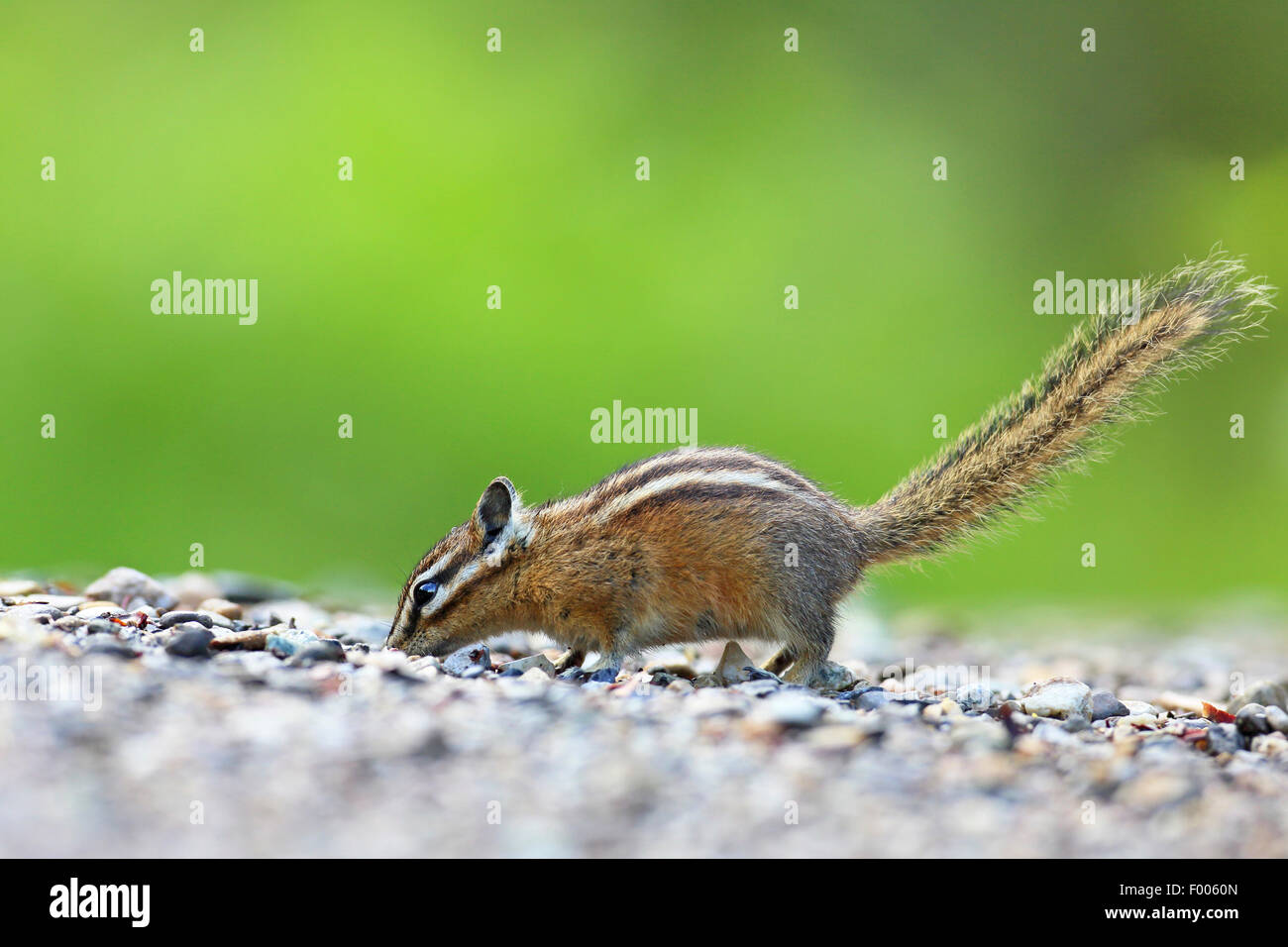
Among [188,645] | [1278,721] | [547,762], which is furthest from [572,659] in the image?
[1278,721]

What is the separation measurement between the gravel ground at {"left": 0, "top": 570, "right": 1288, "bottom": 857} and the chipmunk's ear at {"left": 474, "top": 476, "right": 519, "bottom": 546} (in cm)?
93

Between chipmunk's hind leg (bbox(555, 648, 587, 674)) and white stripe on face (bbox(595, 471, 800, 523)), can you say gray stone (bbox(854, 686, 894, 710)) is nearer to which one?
white stripe on face (bbox(595, 471, 800, 523))

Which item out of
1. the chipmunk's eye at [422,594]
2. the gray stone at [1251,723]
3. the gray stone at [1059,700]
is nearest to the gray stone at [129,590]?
the chipmunk's eye at [422,594]

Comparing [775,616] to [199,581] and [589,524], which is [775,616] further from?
[199,581]

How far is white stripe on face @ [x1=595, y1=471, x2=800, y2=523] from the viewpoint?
577 centimetres

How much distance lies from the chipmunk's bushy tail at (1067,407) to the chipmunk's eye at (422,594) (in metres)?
2.17

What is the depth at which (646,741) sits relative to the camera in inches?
140

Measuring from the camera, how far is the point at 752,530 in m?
5.60

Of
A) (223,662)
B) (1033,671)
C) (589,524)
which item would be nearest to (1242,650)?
(1033,671)

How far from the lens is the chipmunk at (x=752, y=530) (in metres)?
5.61

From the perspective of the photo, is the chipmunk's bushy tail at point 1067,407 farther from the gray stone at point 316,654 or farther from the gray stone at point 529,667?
the gray stone at point 316,654

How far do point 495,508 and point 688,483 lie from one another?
96cm

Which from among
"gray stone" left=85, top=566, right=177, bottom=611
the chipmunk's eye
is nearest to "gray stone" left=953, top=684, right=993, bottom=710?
the chipmunk's eye

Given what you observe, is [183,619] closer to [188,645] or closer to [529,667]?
[188,645]
